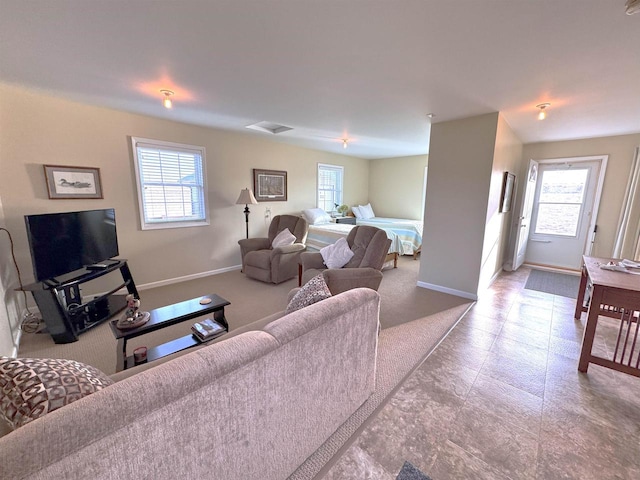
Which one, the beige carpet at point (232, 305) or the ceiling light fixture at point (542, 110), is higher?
the ceiling light fixture at point (542, 110)

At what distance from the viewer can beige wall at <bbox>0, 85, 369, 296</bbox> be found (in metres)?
2.78

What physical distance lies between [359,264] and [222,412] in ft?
7.56

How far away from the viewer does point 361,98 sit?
2.76 meters

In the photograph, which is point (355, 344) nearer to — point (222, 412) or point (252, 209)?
point (222, 412)

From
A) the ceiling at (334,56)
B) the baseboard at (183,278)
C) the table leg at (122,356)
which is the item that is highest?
the ceiling at (334,56)

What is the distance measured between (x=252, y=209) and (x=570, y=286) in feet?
17.5

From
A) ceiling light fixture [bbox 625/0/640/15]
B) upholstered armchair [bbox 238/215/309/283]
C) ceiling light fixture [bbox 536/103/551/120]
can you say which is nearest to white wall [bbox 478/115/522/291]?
ceiling light fixture [bbox 536/103/551/120]

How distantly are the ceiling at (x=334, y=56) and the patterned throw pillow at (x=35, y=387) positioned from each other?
1790 millimetres

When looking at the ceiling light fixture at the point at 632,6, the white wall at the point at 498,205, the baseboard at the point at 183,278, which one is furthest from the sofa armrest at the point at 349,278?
the baseboard at the point at 183,278

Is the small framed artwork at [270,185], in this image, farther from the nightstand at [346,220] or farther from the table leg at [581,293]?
the table leg at [581,293]

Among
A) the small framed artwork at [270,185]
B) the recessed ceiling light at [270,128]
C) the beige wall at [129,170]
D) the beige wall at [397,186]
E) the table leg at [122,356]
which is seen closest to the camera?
the table leg at [122,356]

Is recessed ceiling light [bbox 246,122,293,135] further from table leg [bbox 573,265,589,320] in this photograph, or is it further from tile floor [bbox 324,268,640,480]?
table leg [bbox 573,265,589,320]

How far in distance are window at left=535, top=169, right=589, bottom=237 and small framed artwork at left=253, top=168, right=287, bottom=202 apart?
4933 mm

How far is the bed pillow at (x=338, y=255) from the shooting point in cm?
313
